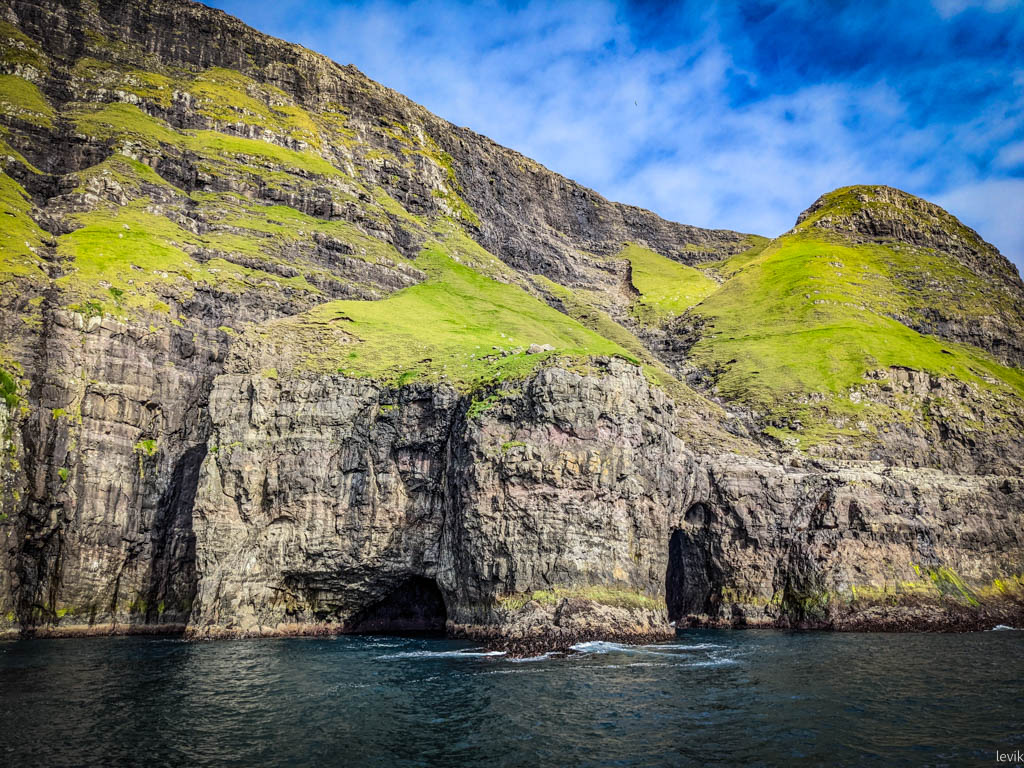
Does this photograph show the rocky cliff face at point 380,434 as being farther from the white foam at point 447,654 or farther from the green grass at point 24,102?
the white foam at point 447,654

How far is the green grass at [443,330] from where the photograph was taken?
63.5 metres

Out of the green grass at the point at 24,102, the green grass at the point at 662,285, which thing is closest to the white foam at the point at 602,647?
the green grass at the point at 662,285

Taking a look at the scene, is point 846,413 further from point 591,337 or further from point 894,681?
point 894,681

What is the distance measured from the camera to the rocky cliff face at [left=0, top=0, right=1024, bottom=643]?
53.4 m

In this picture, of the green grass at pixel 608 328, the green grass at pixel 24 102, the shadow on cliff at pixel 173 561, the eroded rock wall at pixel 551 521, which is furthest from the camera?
the green grass at pixel 24 102

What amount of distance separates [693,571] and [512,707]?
46780mm

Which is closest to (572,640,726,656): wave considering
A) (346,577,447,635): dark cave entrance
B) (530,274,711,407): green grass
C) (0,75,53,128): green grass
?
(346,577,447,635): dark cave entrance

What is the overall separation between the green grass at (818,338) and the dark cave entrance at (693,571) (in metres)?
18.8

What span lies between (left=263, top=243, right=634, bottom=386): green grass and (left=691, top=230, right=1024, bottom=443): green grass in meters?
23.4

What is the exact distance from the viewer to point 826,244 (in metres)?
135

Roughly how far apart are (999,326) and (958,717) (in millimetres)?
107792

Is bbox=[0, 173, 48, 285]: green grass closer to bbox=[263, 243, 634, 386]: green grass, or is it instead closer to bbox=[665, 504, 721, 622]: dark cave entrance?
bbox=[263, 243, 634, 386]: green grass

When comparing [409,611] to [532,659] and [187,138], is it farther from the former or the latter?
[187,138]

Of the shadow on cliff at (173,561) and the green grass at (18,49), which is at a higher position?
the green grass at (18,49)
